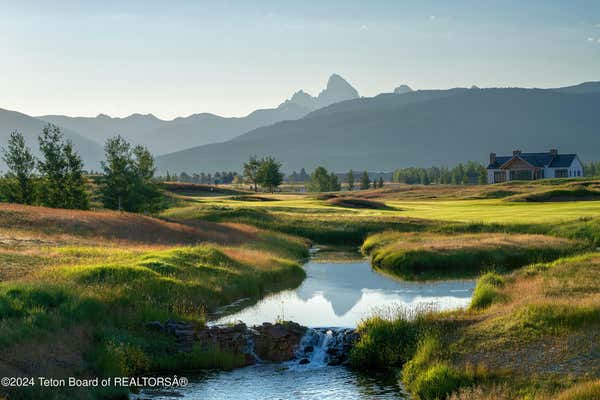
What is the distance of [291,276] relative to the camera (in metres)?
43.6

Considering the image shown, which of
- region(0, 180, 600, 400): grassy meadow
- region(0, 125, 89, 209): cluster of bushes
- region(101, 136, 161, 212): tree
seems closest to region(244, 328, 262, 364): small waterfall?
region(0, 180, 600, 400): grassy meadow

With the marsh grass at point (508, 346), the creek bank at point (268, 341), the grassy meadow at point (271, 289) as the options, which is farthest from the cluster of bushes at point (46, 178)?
the marsh grass at point (508, 346)

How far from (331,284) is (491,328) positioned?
18.5 m

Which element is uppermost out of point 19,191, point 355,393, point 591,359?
point 19,191

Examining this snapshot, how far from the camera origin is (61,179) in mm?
70625

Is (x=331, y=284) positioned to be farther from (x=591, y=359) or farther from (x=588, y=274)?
(x=591, y=359)

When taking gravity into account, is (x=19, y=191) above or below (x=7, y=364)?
above

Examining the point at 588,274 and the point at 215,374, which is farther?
the point at 588,274

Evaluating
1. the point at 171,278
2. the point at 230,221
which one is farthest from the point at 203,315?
the point at 230,221

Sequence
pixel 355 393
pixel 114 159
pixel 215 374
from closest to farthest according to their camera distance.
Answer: pixel 355 393
pixel 215 374
pixel 114 159

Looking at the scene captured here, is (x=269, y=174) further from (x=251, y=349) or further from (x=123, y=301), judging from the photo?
(x=251, y=349)

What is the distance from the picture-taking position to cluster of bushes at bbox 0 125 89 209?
6994 centimetres

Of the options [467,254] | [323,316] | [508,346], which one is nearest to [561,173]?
[467,254]

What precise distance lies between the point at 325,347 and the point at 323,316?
6.94 meters
